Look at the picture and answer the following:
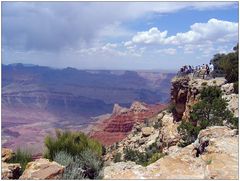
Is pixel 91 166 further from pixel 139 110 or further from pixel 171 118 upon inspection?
pixel 139 110

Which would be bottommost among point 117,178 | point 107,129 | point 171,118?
point 107,129

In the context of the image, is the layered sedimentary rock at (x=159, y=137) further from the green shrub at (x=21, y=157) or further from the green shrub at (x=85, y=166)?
the green shrub at (x=85, y=166)

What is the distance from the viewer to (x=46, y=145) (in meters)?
11.2

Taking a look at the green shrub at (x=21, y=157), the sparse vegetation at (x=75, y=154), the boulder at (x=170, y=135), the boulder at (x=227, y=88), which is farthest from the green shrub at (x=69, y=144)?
the boulder at (x=227, y=88)

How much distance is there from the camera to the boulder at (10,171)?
8.82 m

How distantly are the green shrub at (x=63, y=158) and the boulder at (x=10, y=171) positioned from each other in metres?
0.86

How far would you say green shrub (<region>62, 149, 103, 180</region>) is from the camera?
9047mm

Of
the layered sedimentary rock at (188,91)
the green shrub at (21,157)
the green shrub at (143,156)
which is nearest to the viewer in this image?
the green shrub at (21,157)

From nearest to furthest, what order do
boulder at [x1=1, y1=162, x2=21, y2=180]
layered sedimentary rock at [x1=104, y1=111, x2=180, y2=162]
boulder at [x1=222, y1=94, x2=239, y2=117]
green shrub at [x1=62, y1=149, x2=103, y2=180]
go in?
boulder at [x1=1, y1=162, x2=21, y2=180], green shrub at [x1=62, y1=149, x2=103, y2=180], boulder at [x1=222, y1=94, x2=239, y2=117], layered sedimentary rock at [x1=104, y1=111, x2=180, y2=162]

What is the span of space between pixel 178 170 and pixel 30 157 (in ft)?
12.2

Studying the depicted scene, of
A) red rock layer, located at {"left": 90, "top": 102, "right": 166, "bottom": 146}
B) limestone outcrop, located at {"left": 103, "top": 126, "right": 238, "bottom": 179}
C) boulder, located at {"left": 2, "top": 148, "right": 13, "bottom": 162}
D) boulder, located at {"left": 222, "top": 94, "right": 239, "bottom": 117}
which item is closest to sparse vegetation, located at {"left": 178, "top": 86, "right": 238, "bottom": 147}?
boulder, located at {"left": 222, "top": 94, "right": 239, "bottom": 117}

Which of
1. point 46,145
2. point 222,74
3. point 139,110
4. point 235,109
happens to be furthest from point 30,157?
point 139,110

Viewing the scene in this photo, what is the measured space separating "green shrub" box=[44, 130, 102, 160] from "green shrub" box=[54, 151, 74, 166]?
1.45 ft

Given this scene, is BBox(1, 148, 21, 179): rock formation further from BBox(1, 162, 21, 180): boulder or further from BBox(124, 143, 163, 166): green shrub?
BBox(124, 143, 163, 166): green shrub
